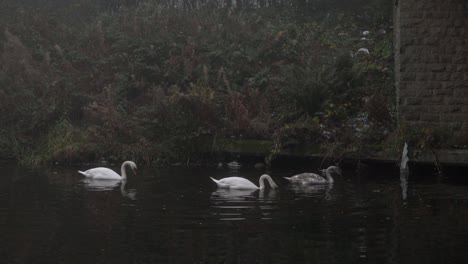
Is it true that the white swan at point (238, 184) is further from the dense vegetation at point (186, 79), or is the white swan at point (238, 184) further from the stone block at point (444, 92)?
the stone block at point (444, 92)

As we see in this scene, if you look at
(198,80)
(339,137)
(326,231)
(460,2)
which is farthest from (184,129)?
(326,231)

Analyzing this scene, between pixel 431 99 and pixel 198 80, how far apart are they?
6.28 meters

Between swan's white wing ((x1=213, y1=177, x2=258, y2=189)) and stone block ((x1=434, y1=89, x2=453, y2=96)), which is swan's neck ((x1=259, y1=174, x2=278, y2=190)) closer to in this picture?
swan's white wing ((x1=213, y1=177, x2=258, y2=189))

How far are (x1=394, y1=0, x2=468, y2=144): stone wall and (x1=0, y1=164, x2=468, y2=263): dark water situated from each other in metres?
1.85

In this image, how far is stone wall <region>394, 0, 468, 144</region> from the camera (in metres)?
18.3

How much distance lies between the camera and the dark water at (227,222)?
9.84 metres

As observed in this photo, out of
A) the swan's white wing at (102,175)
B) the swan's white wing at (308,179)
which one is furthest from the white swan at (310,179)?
the swan's white wing at (102,175)

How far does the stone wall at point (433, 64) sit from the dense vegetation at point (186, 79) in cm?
96

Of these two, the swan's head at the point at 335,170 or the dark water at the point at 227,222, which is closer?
the dark water at the point at 227,222

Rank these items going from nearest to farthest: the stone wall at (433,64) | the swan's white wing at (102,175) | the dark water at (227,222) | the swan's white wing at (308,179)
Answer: the dark water at (227,222), the swan's white wing at (308,179), the swan's white wing at (102,175), the stone wall at (433,64)

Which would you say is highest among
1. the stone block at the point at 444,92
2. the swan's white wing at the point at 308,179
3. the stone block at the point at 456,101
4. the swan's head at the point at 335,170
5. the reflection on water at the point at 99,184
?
the stone block at the point at 444,92

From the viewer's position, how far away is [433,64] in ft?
60.5

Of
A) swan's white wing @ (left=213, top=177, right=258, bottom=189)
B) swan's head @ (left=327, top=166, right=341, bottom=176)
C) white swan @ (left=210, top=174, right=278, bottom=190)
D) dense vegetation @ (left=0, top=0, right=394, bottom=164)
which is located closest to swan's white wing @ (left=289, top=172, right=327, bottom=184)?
swan's head @ (left=327, top=166, right=341, bottom=176)

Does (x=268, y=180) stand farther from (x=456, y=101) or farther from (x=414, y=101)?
(x=456, y=101)
